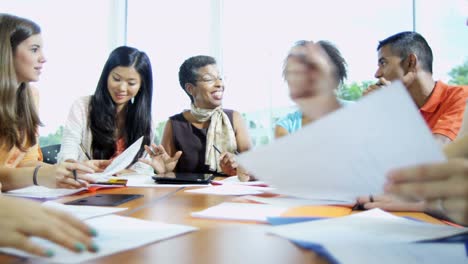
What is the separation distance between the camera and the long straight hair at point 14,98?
127 centimetres

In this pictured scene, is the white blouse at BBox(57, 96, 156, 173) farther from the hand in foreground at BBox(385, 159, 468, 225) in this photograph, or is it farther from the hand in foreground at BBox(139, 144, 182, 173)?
the hand in foreground at BBox(385, 159, 468, 225)

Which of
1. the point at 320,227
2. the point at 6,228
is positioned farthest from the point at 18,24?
the point at 320,227

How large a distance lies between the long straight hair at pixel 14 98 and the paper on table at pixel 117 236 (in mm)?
851

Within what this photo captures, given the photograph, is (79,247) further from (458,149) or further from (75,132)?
(75,132)

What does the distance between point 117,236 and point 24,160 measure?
1042mm

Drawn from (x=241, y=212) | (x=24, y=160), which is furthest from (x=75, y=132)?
(x=241, y=212)

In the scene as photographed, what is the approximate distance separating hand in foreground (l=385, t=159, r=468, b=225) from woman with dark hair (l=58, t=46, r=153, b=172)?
4.89 ft

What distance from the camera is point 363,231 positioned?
500 mm

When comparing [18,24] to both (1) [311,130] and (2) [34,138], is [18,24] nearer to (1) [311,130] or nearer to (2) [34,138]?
(2) [34,138]

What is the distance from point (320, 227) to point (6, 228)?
0.38 metres

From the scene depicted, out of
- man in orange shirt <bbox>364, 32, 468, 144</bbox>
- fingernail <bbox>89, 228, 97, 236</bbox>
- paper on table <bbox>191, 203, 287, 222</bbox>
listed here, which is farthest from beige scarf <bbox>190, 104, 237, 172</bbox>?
fingernail <bbox>89, 228, 97, 236</bbox>

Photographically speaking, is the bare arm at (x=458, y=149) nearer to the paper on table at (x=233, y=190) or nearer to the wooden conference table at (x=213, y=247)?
the wooden conference table at (x=213, y=247)

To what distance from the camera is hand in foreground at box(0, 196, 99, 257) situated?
0.39m

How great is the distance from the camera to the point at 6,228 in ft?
1.33
